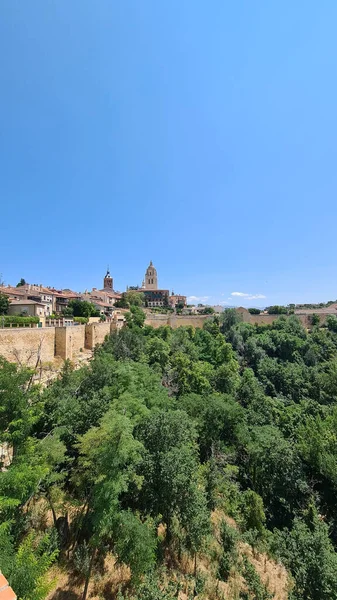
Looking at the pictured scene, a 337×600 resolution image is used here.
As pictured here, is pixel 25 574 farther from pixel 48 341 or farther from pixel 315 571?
pixel 48 341

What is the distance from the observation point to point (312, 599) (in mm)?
7367

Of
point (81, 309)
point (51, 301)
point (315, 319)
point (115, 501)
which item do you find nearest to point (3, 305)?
point (81, 309)

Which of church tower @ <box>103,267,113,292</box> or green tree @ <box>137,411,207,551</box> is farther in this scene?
church tower @ <box>103,267,113,292</box>

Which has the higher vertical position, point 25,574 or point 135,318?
point 135,318

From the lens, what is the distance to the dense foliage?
8492 millimetres

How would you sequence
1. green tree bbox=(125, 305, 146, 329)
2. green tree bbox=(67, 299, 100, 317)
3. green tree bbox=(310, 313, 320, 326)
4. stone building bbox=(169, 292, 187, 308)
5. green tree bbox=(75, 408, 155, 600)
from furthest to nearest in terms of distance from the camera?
stone building bbox=(169, 292, 187, 308) < green tree bbox=(310, 313, 320, 326) < green tree bbox=(125, 305, 146, 329) < green tree bbox=(67, 299, 100, 317) < green tree bbox=(75, 408, 155, 600)

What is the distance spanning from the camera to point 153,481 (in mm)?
10711

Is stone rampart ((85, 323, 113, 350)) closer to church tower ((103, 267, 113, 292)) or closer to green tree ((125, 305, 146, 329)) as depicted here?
green tree ((125, 305, 146, 329))

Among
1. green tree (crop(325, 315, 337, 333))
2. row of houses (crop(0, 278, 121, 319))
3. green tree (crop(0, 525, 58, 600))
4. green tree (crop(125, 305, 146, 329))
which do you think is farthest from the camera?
green tree (crop(325, 315, 337, 333))

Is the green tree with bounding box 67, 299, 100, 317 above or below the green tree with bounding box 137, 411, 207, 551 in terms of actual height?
above

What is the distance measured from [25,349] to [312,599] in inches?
1046

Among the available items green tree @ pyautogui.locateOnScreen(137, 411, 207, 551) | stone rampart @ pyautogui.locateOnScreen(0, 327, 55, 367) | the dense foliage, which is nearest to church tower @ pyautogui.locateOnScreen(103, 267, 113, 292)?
stone rampart @ pyautogui.locateOnScreen(0, 327, 55, 367)

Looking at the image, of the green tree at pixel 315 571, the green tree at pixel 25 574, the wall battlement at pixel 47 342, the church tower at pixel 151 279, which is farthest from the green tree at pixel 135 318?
the church tower at pixel 151 279

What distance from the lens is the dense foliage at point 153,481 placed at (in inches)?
334
